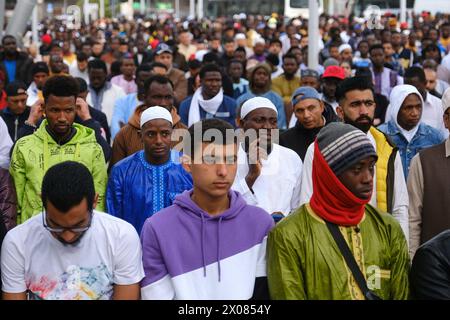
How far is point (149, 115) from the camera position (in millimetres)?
6211

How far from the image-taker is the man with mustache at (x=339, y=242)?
3.91 m

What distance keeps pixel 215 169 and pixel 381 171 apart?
68.4 inches

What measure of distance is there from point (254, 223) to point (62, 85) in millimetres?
2530

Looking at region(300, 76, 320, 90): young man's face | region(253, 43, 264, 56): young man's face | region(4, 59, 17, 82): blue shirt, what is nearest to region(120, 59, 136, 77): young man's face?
region(4, 59, 17, 82): blue shirt

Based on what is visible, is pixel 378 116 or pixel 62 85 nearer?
pixel 62 85

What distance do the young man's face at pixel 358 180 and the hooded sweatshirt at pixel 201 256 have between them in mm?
491

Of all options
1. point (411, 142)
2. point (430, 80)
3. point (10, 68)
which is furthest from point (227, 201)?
point (10, 68)

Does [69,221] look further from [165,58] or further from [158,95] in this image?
[165,58]

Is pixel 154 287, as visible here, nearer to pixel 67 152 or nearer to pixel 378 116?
pixel 67 152

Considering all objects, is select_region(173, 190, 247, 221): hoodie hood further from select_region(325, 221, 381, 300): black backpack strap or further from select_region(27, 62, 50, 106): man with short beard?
select_region(27, 62, 50, 106): man with short beard

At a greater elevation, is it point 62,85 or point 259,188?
point 62,85

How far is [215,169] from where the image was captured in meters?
4.23

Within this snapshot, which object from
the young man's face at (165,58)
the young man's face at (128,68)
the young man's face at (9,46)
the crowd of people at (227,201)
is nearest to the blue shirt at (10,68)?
the young man's face at (9,46)
